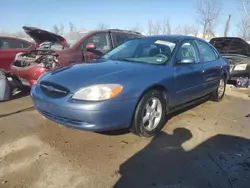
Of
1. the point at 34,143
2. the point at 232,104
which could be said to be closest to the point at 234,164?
the point at 34,143

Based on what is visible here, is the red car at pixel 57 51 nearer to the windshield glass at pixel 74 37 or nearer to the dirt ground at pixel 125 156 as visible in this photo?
the windshield glass at pixel 74 37

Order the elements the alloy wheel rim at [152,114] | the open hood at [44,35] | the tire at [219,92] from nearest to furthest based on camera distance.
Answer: the alloy wheel rim at [152,114] < the tire at [219,92] < the open hood at [44,35]

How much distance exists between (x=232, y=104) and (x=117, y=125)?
370 cm

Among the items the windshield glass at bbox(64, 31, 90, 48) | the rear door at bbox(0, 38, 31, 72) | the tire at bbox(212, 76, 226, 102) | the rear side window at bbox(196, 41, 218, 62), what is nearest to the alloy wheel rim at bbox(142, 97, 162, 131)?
the rear side window at bbox(196, 41, 218, 62)

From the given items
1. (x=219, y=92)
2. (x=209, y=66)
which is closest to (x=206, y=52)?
(x=209, y=66)

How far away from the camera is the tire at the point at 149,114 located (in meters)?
3.57

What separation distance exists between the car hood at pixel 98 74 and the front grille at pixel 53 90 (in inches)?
1.8

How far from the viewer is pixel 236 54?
809cm

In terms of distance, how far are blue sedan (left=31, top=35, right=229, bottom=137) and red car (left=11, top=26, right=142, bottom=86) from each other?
132cm

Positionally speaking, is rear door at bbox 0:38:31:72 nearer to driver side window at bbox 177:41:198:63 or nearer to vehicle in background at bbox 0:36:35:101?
vehicle in background at bbox 0:36:35:101

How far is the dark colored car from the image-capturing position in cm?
759

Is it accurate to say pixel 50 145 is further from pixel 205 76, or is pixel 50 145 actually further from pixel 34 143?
pixel 205 76

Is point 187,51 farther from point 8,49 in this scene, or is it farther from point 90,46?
point 8,49

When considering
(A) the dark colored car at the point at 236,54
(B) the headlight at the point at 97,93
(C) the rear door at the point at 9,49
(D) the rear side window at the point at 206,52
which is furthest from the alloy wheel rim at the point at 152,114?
(C) the rear door at the point at 9,49
